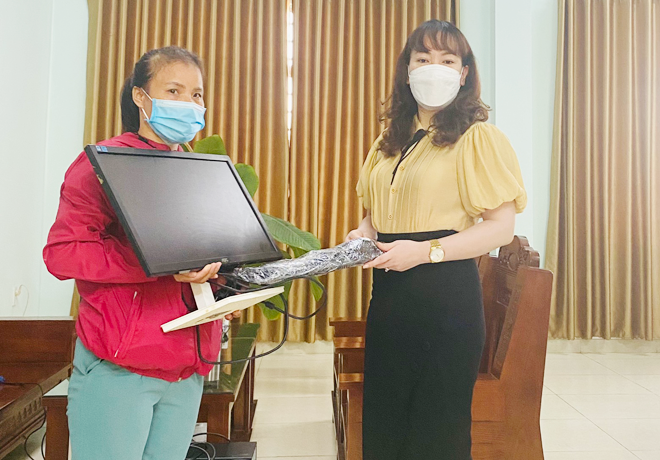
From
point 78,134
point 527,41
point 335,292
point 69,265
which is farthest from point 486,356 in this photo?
point 78,134

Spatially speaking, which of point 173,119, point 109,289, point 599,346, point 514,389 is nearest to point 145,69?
point 173,119

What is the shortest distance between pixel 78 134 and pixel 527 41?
341 centimetres

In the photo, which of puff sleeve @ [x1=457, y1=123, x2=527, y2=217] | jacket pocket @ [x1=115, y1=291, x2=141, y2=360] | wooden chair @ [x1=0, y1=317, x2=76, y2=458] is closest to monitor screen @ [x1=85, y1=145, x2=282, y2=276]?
jacket pocket @ [x1=115, y1=291, x2=141, y2=360]

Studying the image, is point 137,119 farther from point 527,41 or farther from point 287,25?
point 527,41

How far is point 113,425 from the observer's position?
0.88 metres

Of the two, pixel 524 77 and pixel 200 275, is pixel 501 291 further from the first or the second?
pixel 524 77

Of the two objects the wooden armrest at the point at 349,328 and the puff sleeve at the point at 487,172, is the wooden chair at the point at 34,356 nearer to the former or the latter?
the wooden armrest at the point at 349,328

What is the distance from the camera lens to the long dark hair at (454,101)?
1234 millimetres

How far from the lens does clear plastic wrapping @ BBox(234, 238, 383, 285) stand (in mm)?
961

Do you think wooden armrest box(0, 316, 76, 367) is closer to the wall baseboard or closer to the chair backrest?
the chair backrest

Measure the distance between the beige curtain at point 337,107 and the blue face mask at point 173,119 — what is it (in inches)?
103

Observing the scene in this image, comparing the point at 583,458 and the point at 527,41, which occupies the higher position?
the point at 527,41

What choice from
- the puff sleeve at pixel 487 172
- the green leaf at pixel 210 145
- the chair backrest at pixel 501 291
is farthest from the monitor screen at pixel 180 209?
the green leaf at pixel 210 145

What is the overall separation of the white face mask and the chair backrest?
688 millimetres
